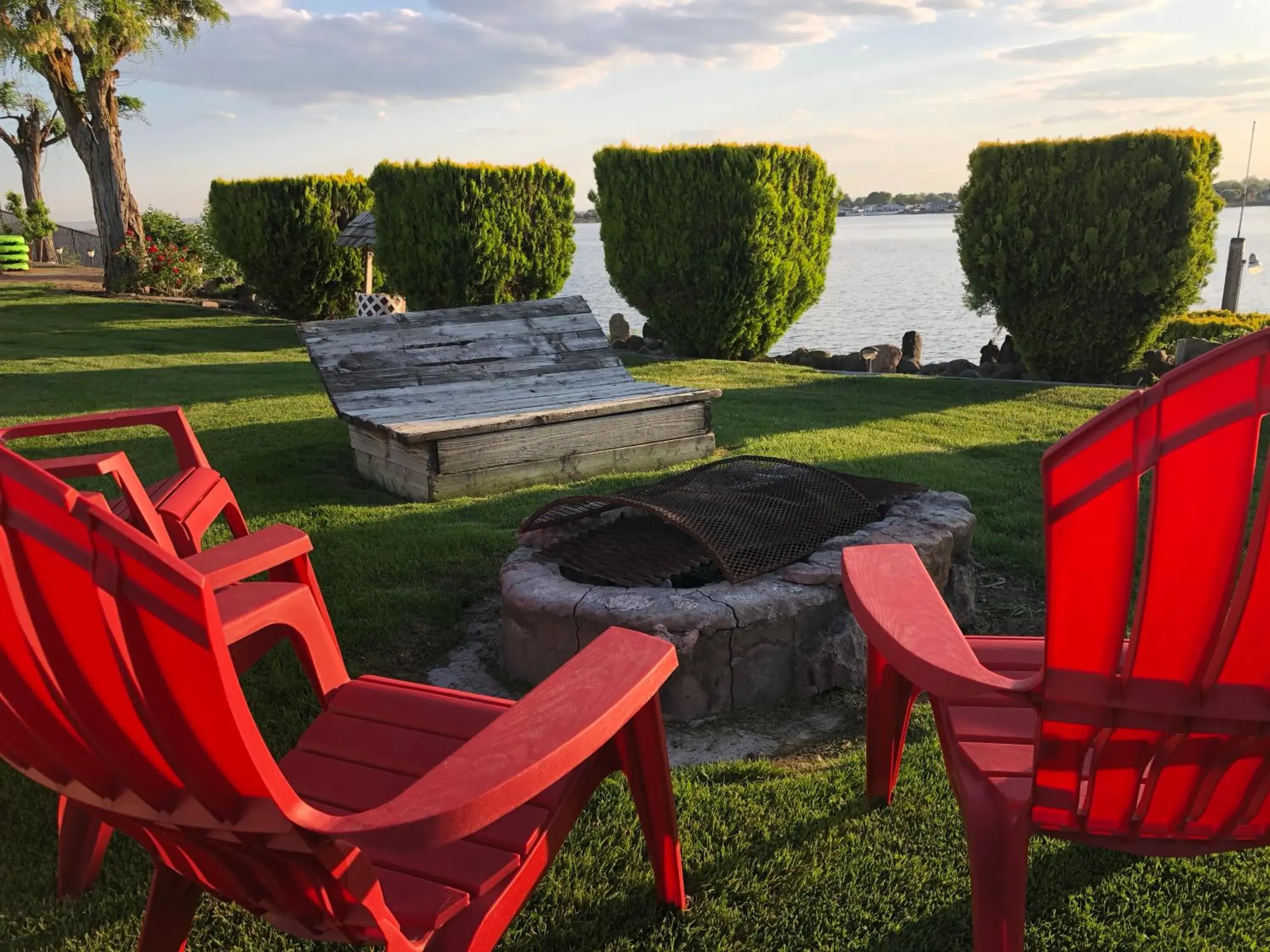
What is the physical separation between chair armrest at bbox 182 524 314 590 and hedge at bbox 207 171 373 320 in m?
12.7

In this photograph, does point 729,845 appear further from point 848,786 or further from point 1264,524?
point 1264,524

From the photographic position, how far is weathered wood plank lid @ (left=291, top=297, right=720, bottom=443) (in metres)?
5.67

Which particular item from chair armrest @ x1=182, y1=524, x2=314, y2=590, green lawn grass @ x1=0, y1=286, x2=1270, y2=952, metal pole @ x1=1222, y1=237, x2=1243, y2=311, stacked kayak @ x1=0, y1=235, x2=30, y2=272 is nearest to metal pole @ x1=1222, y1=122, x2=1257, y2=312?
metal pole @ x1=1222, y1=237, x2=1243, y2=311

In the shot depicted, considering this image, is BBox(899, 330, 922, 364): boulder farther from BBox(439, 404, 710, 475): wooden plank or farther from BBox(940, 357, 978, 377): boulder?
BBox(439, 404, 710, 475): wooden plank

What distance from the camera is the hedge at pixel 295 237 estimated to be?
1444 centimetres

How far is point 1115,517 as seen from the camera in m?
1.26

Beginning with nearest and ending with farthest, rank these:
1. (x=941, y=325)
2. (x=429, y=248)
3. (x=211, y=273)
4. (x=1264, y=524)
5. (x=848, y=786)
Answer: (x=1264, y=524)
(x=848, y=786)
(x=429, y=248)
(x=941, y=325)
(x=211, y=273)

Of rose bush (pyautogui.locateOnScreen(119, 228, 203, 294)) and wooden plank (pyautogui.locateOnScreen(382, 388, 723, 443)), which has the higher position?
rose bush (pyautogui.locateOnScreen(119, 228, 203, 294))

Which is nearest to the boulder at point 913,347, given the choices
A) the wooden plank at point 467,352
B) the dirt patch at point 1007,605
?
the wooden plank at point 467,352

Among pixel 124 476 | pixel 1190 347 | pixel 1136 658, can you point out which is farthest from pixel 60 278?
pixel 1136 658

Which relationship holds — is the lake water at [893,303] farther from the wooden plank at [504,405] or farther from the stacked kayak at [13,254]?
the stacked kayak at [13,254]

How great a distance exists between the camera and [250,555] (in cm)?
231

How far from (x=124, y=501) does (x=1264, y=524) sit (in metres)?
2.72

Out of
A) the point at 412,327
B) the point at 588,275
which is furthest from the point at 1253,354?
the point at 588,275
